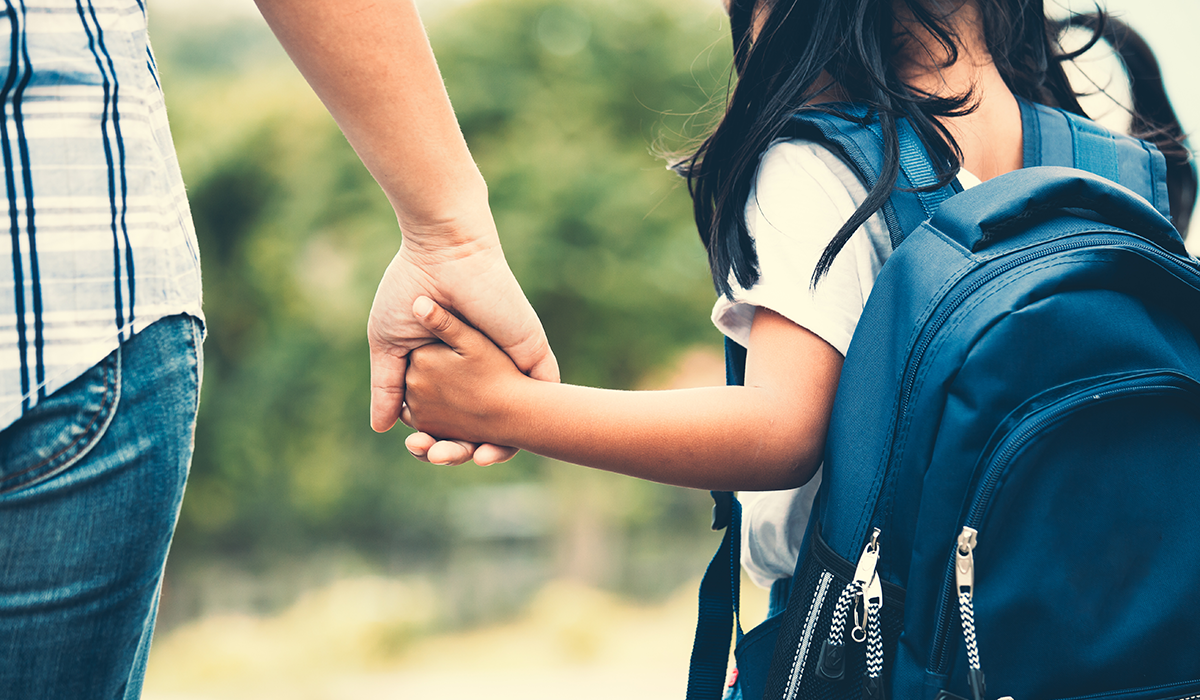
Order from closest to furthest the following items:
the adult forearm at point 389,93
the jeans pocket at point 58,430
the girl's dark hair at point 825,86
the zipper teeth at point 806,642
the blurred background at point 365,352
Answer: the jeans pocket at point 58,430 → the adult forearm at point 389,93 → the zipper teeth at point 806,642 → the girl's dark hair at point 825,86 → the blurred background at point 365,352

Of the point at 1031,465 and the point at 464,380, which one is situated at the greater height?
the point at 1031,465

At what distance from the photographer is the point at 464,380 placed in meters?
0.86

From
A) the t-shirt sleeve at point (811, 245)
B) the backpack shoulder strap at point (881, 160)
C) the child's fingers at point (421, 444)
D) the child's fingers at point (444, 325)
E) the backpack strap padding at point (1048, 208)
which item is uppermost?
the backpack strap padding at point (1048, 208)

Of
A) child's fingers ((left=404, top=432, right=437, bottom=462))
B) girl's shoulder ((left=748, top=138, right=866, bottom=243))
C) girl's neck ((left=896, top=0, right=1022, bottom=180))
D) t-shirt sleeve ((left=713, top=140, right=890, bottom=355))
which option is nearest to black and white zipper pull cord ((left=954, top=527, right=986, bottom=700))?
t-shirt sleeve ((left=713, top=140, right=890, bottom=355))

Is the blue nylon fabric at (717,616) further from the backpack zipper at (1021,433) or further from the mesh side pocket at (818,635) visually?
the backpack zipper at (1021,433)

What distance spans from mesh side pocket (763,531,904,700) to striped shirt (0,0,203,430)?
0.60 metres

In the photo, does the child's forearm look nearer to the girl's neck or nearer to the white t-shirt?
the white t-shirt

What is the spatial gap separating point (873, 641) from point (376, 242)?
4.81 m

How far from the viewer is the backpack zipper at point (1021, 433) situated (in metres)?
0.65

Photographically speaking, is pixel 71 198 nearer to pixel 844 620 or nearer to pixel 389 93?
pixel 389 93

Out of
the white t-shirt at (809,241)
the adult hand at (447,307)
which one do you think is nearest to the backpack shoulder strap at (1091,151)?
the white t-shirt at (809,241)

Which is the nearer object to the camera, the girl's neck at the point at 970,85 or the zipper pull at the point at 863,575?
the zipper pull at the point at 863,575

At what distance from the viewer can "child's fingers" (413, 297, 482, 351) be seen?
32.0 inches

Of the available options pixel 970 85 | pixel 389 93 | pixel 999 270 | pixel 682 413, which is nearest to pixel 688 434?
pixel 682 413
